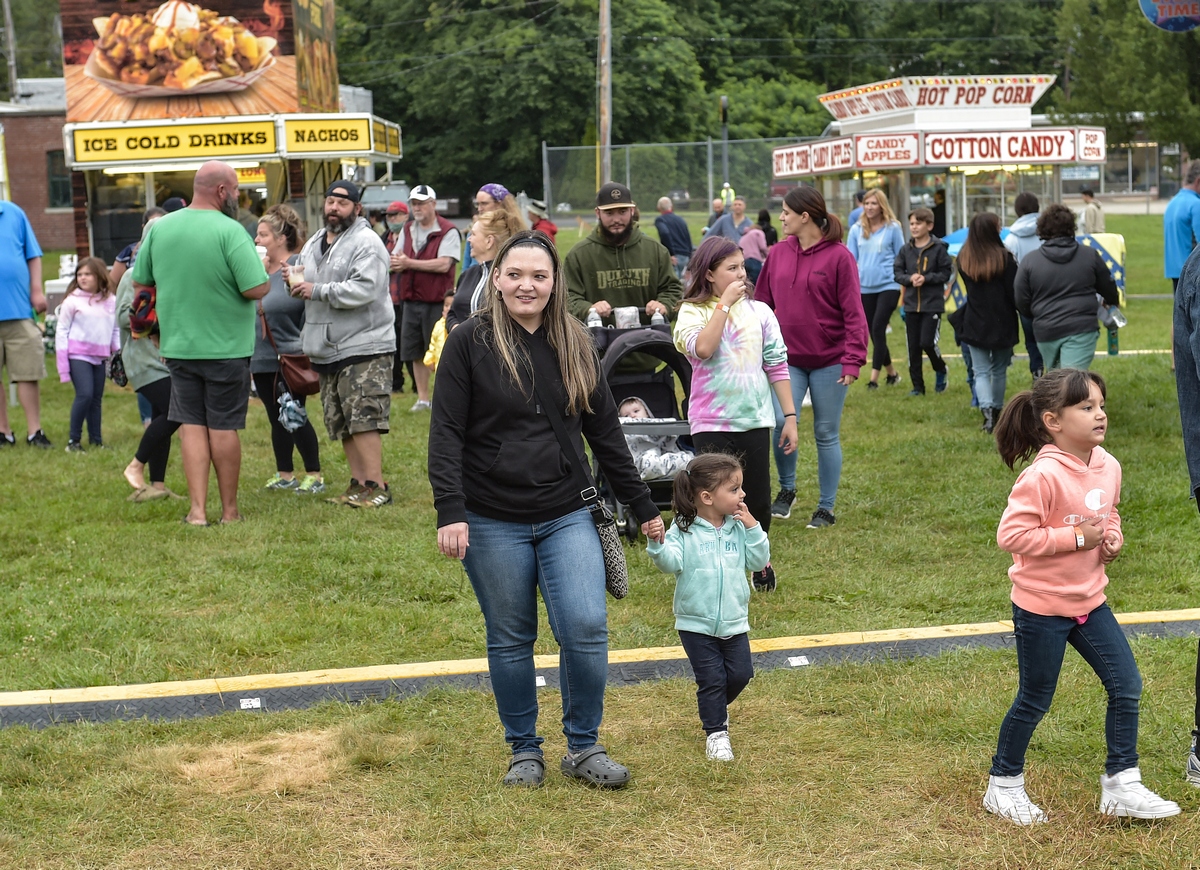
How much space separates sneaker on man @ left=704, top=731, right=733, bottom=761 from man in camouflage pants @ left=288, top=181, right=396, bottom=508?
4601 mm

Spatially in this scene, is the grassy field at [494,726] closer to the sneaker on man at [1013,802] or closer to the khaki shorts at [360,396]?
the sneaker on man at [1013,802]

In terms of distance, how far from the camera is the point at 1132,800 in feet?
12.8

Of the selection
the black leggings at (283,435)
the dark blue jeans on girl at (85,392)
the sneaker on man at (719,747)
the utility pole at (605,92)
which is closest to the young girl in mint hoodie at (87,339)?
the dark blue jeans on girl at (85,392)

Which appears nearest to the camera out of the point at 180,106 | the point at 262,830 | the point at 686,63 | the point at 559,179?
the point at 262,830

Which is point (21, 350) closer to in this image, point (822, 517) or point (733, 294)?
point (822, 517)

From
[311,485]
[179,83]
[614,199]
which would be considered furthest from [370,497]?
[179,83]

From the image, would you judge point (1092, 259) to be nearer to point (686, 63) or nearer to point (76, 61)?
point (76, 61)

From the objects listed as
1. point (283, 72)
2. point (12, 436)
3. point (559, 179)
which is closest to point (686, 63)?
point (559, 179)

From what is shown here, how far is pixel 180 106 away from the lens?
79.7ft

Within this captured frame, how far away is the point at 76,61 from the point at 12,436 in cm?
1480

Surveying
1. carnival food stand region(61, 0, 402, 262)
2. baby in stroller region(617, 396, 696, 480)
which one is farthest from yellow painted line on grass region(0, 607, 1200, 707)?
carnival food stand region(61, 0, 402, 262)

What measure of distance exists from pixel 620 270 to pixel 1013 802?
453 cm

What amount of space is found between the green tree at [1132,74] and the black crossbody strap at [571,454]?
34.3 meters

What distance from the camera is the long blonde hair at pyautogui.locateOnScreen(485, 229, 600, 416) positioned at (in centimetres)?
431
